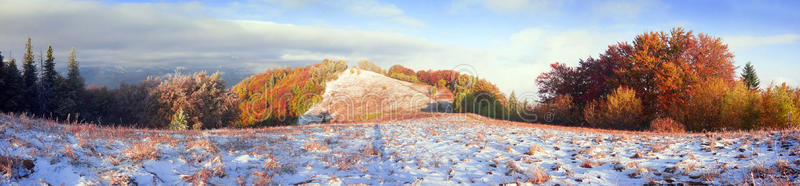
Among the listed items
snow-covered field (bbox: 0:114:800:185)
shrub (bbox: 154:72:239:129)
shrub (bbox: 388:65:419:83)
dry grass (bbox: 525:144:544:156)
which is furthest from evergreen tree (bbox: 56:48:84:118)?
shrub (bbox: 388:65:419:83)

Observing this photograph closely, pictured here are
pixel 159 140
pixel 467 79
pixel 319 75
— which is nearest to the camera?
pixel 159 140

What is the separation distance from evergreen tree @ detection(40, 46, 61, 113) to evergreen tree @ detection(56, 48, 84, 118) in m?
0.80

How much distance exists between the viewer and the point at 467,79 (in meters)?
47.9

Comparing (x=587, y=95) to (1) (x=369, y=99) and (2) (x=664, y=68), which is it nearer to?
(2) (x=664, y=68)

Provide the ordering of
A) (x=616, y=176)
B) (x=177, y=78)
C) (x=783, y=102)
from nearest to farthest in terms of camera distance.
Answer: (x=616, y=176) < (x=783, y=102) < (x=177, y=78)

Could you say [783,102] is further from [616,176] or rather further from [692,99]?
[616,176]

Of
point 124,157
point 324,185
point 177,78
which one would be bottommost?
point 324,185

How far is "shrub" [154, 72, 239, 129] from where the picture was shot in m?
30.0

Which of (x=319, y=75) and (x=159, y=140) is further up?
(x=319, y=75)

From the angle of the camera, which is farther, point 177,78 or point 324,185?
point 177,78

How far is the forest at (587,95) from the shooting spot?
19.4m

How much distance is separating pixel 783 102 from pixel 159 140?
91.3 ft

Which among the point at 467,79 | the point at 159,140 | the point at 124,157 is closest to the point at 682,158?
the point at 124,157

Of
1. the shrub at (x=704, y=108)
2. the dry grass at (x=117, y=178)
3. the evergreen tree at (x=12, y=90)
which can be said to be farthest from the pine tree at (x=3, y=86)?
the shrub at (x=704, y=108)
